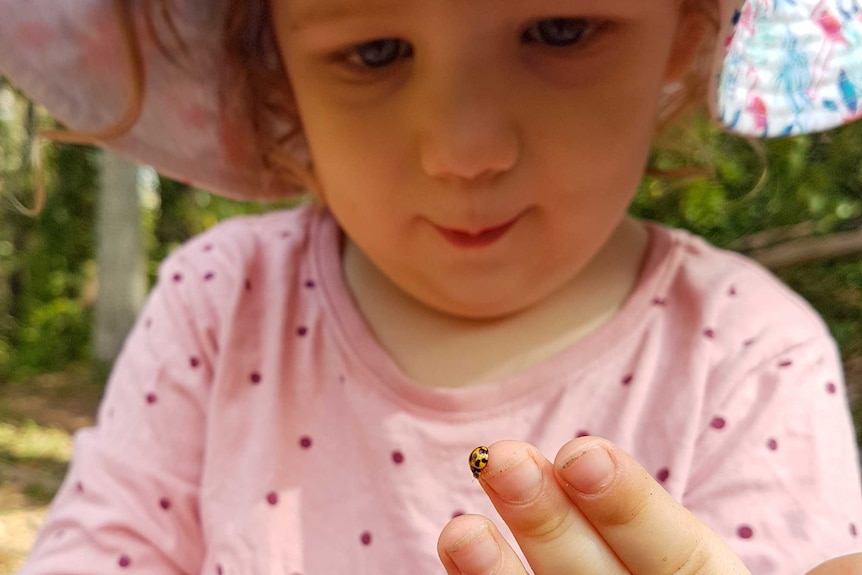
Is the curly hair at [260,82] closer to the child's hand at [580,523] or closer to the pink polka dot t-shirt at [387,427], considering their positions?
the pink polka dot t-shirt at [387,427]

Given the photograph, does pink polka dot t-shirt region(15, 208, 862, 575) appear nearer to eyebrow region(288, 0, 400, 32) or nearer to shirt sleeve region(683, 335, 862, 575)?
shirt sleeve region(683, 335, 862, 575)

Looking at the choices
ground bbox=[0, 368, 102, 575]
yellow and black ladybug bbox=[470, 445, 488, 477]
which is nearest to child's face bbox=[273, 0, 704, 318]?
yellow and black ladybug bbox=[470, 445, 488, 477]

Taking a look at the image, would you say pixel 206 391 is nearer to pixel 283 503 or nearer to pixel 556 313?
pixel 283 503

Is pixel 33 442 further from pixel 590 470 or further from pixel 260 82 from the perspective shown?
pixel 590 470

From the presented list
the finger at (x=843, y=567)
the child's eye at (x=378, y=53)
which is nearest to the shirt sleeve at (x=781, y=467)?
the finger at (x=843, y=567)

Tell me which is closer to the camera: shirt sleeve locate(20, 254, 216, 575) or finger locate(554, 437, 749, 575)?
finger locate(554, 437, 749, 575)

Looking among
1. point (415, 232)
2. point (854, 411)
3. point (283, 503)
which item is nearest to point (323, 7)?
point (415, 232)

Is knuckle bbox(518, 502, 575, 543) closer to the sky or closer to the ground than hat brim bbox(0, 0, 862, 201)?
closer to the ground
